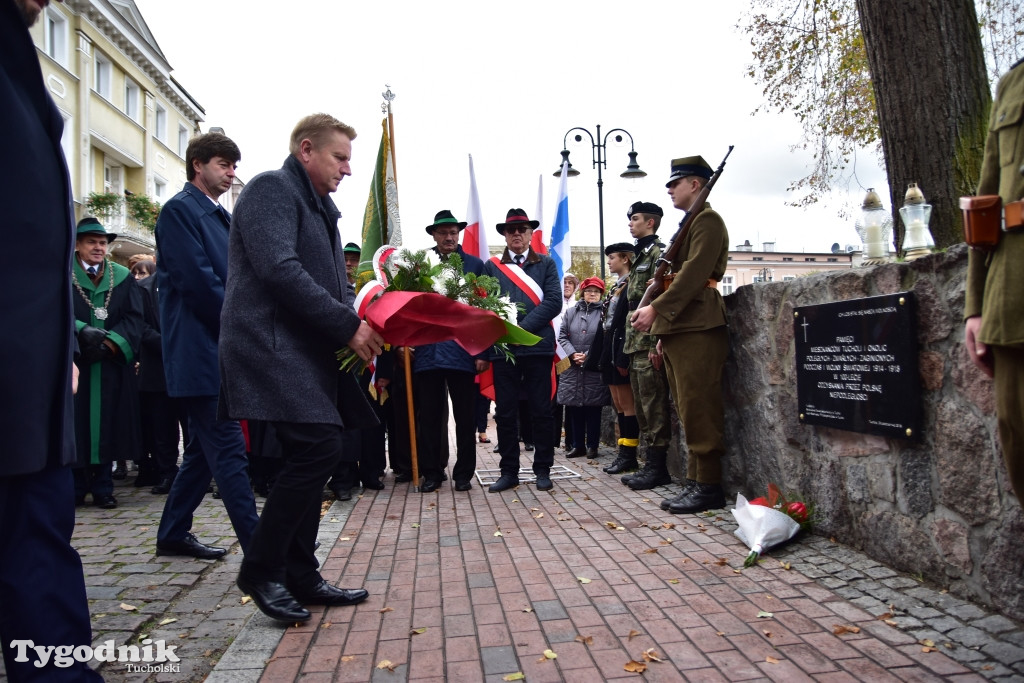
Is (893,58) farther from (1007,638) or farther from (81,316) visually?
(81,316)

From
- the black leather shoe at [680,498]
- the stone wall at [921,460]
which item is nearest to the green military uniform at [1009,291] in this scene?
the stone wall at [921,460]

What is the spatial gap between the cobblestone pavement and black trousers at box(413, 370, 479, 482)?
1.54 m

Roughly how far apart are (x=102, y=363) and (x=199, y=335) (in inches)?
106

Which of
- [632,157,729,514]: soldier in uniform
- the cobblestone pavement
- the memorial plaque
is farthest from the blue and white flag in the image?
the memorial plaque

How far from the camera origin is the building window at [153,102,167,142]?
121ft

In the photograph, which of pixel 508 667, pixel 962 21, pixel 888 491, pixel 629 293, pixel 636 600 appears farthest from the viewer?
pixel 629 293

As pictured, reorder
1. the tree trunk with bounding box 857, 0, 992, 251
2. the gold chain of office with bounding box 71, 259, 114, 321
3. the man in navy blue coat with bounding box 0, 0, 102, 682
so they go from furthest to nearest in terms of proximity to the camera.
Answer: the gold chain of office with bounding box 71, 259, 114, 321 < the tree trunk with bounding box 857, 0, 992, 251 < the man in navy blue coat with bounding box 0, 0, 102, 682

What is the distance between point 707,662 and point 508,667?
2.40 ft

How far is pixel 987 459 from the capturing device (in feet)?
10.4

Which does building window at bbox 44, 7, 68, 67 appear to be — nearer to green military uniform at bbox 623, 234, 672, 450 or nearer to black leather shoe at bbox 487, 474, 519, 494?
black leather shoe at bbox 487, 474, 519, 494

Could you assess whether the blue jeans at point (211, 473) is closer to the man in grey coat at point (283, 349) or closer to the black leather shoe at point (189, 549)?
the black leather shoe at point (189, 549)

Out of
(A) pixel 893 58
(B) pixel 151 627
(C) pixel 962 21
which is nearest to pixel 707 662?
(B) pixel 151 627

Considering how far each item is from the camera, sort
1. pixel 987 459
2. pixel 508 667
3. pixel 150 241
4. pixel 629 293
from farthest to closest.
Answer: pixel 150 241
pixel 629 293
pixel 987 459
pixel 508 667

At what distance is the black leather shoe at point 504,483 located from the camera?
6.56 metres
